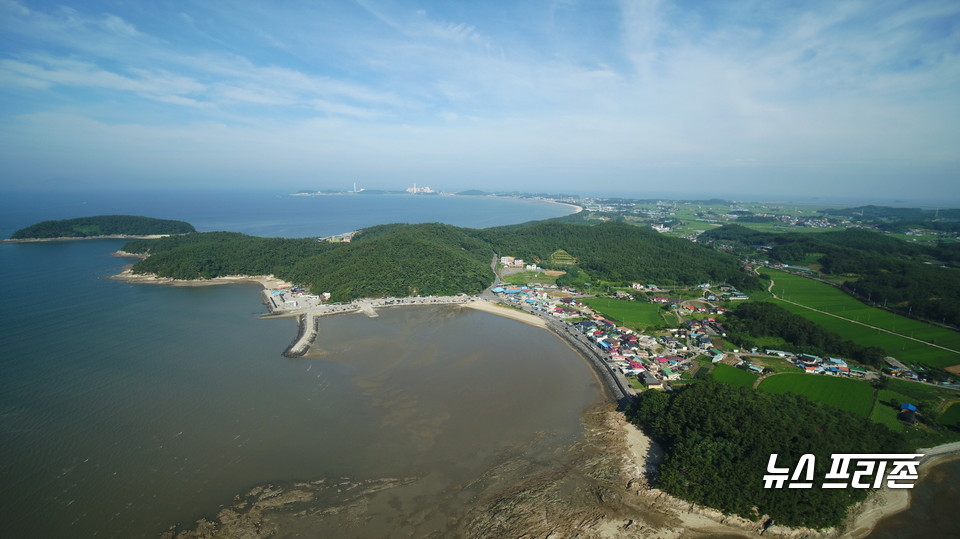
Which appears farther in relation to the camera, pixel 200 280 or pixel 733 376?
pixel 200 280

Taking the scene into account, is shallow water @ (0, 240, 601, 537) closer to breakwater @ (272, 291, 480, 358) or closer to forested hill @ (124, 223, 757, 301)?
breakwater @ (272, 291, 480, 358)

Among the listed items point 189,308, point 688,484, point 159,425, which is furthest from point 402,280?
point 688,484

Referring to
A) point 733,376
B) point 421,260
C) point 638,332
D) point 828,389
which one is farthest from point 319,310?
point 828,389

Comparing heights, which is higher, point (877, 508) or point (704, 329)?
point (704, 329)

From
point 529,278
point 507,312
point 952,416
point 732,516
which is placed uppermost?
point 529,278

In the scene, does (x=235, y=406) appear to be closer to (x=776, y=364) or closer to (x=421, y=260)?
(x=421, y=260)

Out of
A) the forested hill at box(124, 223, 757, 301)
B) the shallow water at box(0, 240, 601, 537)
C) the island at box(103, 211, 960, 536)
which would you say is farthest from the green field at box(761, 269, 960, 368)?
the shallow water at box(0, 240, 601, 537)
